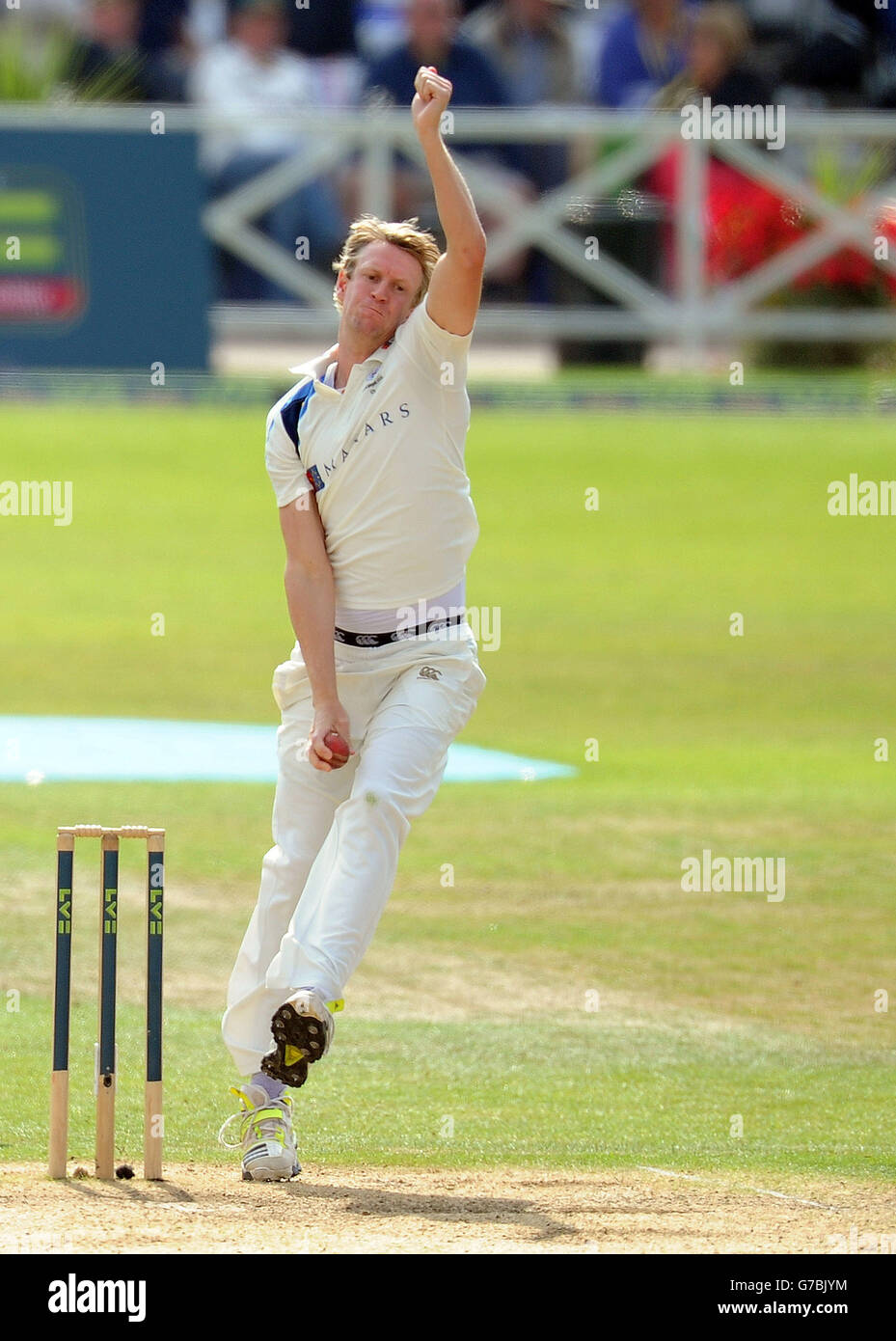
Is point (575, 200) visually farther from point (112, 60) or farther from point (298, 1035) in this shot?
point (298, 1035)

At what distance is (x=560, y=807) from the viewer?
479 inches

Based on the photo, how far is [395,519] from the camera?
6.29 metres

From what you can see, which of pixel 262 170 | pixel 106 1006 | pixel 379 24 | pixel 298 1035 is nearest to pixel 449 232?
pixel 298 1035

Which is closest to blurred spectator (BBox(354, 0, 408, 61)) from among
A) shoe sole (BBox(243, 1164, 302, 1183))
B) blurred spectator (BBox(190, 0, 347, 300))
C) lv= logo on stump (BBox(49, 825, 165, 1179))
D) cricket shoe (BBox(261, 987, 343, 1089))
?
blurred spectator (BBox(190, 0, 347, 300))

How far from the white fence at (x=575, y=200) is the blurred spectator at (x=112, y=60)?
555 mm

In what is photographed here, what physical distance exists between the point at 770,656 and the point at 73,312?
8543 millimetres

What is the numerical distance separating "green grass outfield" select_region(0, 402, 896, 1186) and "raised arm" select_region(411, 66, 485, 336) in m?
2.31

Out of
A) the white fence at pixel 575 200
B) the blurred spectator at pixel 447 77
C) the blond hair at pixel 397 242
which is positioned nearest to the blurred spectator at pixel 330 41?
the blurred spectator at pixel 447 77

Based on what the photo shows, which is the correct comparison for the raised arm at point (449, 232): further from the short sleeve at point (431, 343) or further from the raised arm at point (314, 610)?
the raised arm at point (314, 610)

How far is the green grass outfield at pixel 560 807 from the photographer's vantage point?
7215 millimetres

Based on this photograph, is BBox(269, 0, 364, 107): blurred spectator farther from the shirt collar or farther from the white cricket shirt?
the white cricket shirt

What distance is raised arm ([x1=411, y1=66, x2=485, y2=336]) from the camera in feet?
19.8
